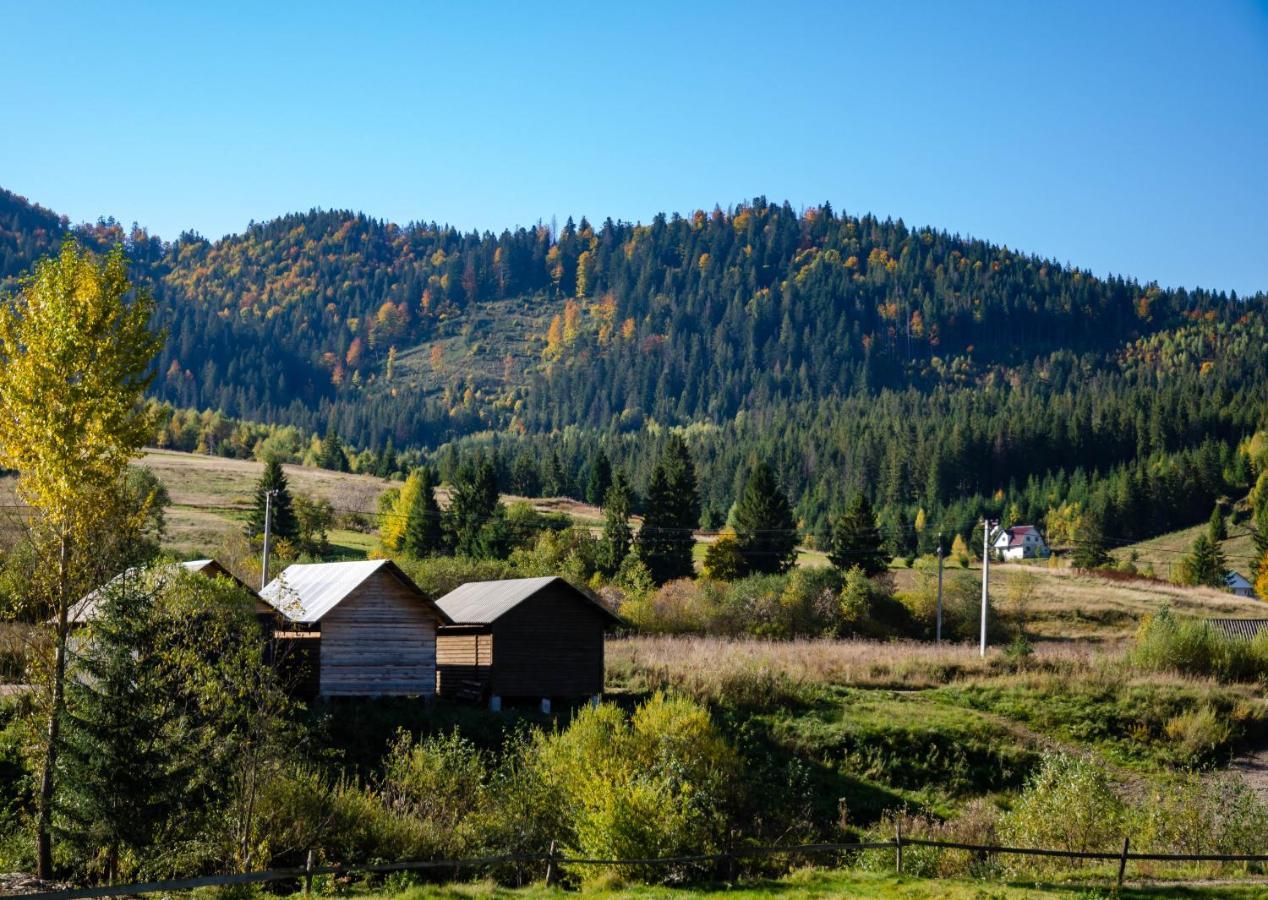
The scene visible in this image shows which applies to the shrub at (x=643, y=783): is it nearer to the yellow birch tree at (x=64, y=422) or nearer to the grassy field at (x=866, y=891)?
the grassy field at (x=866, y=891)

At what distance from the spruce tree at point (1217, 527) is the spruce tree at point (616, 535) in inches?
3144

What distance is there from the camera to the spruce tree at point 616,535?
271 feet

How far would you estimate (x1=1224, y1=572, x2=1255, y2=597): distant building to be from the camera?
4722 inches

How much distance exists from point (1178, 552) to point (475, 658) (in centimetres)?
11128

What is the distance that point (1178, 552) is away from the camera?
136250 mm

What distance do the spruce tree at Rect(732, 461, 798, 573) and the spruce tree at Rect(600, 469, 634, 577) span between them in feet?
26.1

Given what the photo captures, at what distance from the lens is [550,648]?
4569 centimetres

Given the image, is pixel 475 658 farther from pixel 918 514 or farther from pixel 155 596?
pixel 918 514

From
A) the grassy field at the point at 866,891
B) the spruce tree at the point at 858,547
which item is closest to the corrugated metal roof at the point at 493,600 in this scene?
the grassy field at the point at 866,891

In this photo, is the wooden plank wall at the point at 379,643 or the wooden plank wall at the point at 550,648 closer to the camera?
the wooden plank wall at the point at 379,643

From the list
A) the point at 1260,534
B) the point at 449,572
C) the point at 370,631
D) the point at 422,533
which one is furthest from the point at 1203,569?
the point at 370,631

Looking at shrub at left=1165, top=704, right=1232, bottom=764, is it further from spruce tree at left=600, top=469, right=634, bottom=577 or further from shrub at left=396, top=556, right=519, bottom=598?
spruce tree at left=600, top=469, right=634, bottom=577

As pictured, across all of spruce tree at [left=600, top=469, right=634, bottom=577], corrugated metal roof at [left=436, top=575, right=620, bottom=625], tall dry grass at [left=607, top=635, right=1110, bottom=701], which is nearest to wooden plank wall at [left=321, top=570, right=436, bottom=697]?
corrugated metal roof at [left=436, top=575, right=620, bottom=625]

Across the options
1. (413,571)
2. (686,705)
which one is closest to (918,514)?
(413,571)
